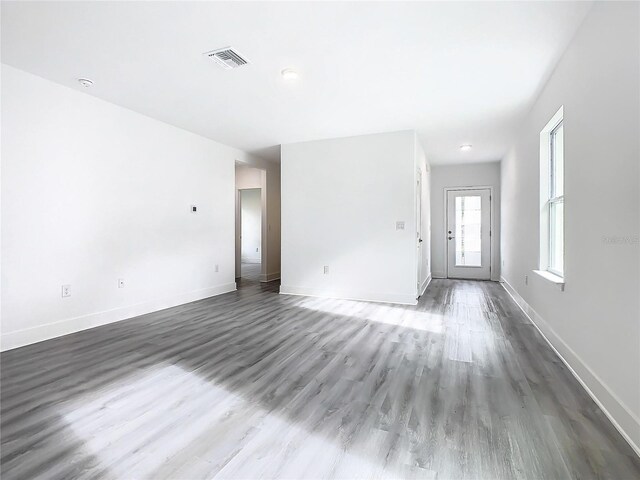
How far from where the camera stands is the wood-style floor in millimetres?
1463

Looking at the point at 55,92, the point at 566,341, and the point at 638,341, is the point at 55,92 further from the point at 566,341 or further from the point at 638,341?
the point at 566,341

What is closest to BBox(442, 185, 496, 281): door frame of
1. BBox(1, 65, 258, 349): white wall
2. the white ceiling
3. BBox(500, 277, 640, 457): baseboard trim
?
the white ceiling

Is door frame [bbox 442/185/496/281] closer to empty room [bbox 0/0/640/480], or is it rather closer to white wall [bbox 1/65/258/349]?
empty room [bbox 0/0/640/480]

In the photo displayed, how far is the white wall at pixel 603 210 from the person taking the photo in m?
1.65

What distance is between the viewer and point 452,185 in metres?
7.48

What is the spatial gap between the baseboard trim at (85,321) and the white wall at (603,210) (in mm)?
4511

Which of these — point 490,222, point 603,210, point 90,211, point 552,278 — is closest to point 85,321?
point 90,211

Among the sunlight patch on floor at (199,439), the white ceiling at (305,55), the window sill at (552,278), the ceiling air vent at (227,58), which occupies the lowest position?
the sunlight patch on floor at (199,439)

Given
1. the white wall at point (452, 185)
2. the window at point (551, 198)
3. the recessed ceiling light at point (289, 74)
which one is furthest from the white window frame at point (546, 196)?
the white wall at point (452, 185)

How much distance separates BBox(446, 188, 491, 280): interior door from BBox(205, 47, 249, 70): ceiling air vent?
19.6 feet

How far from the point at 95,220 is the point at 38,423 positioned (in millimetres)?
2439

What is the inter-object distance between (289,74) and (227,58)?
57 centimetres

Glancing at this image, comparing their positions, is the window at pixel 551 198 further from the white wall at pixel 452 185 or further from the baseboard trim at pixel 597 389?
the white wall at pixel 452 185

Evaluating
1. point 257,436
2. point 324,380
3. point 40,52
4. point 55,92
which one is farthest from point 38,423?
point 55,92
